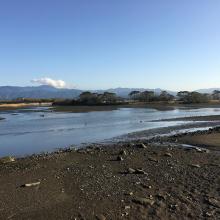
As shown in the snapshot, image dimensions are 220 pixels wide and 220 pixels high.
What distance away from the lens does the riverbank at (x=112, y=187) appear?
411 inches

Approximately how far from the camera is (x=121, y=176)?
1418 cm

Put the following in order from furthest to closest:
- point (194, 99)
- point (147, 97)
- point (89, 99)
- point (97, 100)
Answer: point (147, 97) < point (194, 99) < point (89, 99) < point (97, 100)

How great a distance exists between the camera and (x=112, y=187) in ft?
41.6

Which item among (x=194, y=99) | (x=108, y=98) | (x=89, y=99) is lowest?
(x=194, y=99)

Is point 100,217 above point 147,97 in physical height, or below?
above

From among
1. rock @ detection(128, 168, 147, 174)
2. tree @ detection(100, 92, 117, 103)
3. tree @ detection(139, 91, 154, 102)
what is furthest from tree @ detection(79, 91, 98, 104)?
rock @ detection(128, 168, 147, 174)

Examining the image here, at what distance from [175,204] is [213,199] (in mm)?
1263

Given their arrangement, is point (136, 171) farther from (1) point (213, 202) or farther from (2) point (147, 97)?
(2) point (147, 97)

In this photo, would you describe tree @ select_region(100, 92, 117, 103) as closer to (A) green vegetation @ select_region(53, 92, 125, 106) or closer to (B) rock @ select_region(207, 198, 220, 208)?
(A) green vegetation @ select_region(53, 92, 125, 106)

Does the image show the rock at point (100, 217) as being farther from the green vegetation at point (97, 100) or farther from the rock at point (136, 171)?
the green vegetation at point (97, 100)

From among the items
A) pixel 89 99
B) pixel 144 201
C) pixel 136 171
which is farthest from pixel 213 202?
pixel 89 99

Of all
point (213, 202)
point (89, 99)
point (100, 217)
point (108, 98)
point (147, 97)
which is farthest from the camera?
point (147, 97)

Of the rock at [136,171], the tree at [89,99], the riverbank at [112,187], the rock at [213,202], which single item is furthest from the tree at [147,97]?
the rock at [213,202]

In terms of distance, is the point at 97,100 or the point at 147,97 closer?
the point at 97,100
